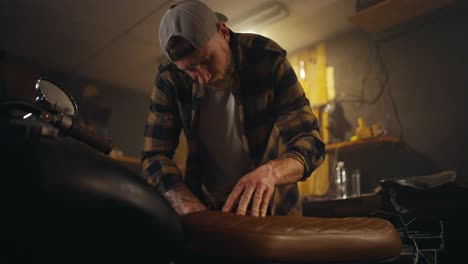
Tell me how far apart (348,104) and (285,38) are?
982 millimetres

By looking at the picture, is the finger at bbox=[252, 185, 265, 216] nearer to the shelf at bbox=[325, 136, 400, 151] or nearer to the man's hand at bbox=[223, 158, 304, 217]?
the man's hand at bbox=[223, 158, 304, 217]

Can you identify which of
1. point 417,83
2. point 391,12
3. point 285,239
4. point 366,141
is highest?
point 391,12

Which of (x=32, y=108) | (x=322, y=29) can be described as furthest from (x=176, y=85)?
(x=322, y=29)

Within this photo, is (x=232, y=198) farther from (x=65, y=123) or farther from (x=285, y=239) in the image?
(x=65, y=123)

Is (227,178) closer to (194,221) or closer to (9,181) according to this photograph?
(194,221)

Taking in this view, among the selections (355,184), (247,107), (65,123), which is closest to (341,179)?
(355,184)

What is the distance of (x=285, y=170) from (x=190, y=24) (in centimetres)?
57

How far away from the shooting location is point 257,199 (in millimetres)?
937

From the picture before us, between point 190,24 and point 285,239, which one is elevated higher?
point 190,24

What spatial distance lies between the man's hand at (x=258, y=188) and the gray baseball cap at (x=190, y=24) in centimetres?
50

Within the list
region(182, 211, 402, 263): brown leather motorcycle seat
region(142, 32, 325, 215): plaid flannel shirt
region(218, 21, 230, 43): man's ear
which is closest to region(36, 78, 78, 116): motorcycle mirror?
region(182, 211, 402, 263): brown leather motorcycle seat

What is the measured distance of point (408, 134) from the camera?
3281 mm

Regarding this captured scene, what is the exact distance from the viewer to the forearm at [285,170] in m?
1.09

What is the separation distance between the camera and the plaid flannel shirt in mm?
1533
